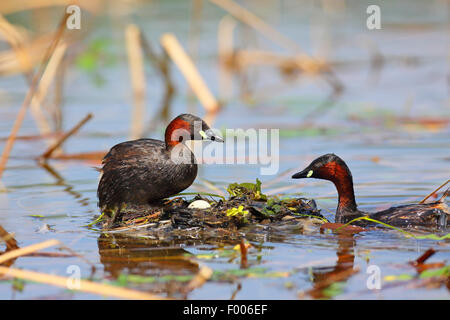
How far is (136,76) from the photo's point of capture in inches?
523

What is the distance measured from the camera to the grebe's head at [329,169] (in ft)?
22.1

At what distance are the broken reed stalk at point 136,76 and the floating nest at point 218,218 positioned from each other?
432 centimetres

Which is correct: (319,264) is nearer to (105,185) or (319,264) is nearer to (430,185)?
(105,185)

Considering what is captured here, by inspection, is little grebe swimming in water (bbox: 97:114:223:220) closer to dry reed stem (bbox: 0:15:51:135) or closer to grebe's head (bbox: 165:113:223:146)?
grebe's head (bbox: 165:113:223:146)

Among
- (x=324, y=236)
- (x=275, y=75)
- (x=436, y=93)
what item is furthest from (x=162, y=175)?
(x=275, y=75)

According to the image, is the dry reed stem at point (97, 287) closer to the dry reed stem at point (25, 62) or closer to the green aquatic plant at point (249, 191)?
the green aquatic plant at point (249, 191)

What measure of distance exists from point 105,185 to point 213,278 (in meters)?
2.13

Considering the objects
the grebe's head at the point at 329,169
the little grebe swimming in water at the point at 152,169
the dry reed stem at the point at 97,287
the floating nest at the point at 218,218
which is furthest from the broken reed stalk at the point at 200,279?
the grebe's head at the point at 329,169

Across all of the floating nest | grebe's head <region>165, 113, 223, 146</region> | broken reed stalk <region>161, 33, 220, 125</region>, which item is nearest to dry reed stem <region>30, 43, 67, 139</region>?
broken reed stalk <region>161, 33, 220, 125</region>

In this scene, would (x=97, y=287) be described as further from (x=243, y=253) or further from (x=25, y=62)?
(x=25, y=62)

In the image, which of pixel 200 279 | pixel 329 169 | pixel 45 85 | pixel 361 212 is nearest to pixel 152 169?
pixel 329 169


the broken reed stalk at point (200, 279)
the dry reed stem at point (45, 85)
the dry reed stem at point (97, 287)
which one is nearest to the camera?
the dry reed stem at point (97, 287)

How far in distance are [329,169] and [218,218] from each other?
110 cm

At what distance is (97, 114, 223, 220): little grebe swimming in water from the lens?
6656 millimetres
